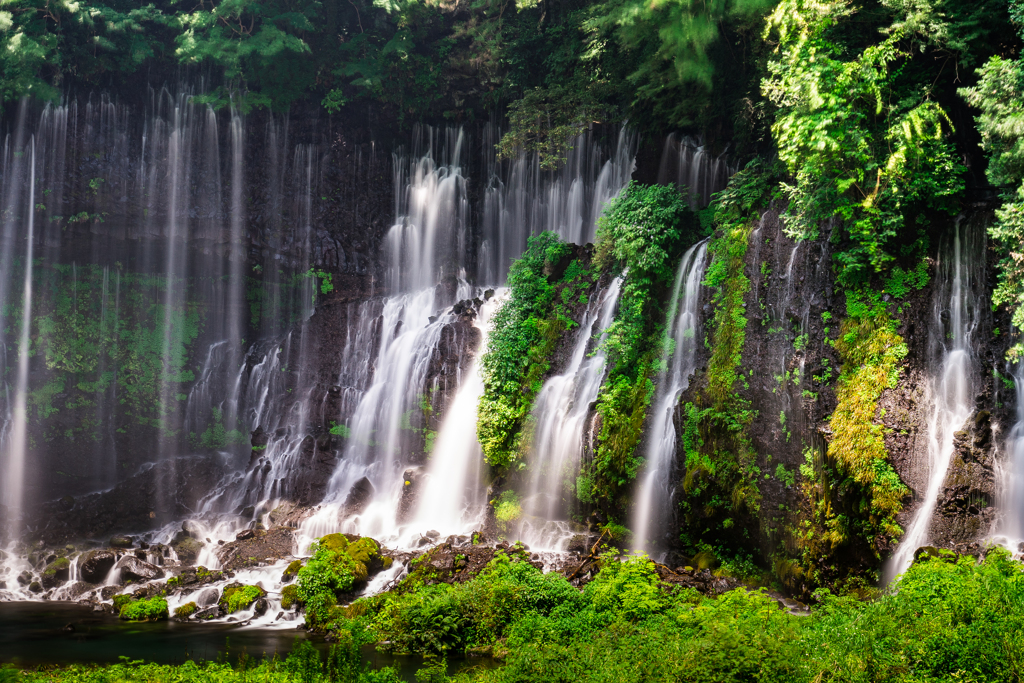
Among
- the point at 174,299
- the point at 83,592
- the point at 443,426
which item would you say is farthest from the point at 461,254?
the point at 83,592

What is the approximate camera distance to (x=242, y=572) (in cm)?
1448

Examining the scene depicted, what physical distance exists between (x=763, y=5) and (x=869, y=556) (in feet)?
Result: 33.1

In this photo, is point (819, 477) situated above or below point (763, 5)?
below

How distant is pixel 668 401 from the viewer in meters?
13.1

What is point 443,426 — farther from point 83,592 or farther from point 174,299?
point 174,299

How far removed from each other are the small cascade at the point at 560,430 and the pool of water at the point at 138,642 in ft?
15.5

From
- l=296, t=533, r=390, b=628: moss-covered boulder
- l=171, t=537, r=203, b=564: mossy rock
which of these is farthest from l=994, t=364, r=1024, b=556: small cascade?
l=171, t=537, r=203, b=564: mossy rock

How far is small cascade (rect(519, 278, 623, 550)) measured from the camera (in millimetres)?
13922

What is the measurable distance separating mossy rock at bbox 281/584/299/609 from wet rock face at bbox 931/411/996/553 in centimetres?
1004

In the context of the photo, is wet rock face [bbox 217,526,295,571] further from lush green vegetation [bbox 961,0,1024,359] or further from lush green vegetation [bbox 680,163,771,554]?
lush green vegetation [bbox 961,0,1024,359]

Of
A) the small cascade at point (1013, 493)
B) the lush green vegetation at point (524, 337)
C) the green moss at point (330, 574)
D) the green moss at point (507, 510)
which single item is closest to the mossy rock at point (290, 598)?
the green moss at point (330, 574)

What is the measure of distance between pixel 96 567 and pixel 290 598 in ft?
19.6

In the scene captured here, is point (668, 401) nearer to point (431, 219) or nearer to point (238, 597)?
point (238, 597)

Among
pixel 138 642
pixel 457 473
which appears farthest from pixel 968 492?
pixel 138 642
